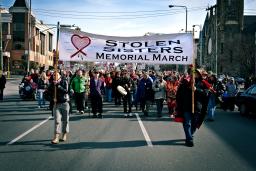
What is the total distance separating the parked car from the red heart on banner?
25.2 feet

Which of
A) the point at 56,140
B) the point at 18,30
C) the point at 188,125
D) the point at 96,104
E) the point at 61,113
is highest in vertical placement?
→ the point at 18,30

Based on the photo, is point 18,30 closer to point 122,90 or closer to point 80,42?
point 122,90

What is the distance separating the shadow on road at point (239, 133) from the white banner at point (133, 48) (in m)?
2.36

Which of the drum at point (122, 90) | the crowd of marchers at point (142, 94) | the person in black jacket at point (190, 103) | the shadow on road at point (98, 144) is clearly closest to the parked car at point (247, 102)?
the crowd of marchers at point (142, 94)

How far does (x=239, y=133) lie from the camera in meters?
11.2

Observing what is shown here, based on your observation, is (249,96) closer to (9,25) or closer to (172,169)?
(172,169)

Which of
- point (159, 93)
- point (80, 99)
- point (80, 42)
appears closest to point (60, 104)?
point (80, 42)

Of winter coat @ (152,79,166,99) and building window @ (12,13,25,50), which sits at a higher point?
building window @ (12,13,25,50)

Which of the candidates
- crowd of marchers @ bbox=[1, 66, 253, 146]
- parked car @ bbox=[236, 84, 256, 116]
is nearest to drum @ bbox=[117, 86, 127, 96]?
crowd of marchers @ bbox=[1, 66, 253, 146]

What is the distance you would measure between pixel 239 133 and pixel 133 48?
3952 mm

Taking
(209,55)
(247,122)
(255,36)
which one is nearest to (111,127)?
(247,122)

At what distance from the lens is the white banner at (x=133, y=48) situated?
10.9m

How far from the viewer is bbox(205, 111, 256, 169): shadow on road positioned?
27.6 ft

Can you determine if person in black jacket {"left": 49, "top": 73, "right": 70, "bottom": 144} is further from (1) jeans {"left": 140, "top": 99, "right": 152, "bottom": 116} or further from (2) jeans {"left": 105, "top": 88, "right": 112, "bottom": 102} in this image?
(2) jeans {"left": 105, "top": 88, "right": 112, "bottom": 102}
